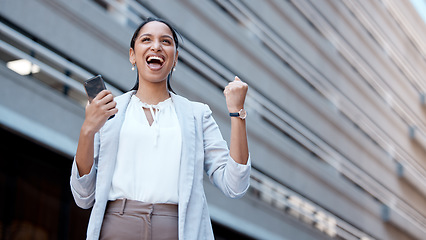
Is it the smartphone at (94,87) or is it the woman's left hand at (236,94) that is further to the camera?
the woman's left hand at (236,94)

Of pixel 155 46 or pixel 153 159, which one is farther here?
pixel 155 46

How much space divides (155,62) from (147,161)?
0.43m

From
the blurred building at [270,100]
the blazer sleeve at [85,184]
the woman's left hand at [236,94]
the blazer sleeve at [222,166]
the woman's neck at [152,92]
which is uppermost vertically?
the blurred building at [270,100]

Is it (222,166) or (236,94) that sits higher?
(236,94)

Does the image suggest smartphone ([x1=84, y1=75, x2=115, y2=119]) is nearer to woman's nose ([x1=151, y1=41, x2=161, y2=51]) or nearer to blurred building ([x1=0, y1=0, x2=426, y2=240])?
woman's nose ([x1=151, y1=41, x2=161, y2=51])

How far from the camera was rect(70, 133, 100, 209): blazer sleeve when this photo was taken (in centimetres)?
184

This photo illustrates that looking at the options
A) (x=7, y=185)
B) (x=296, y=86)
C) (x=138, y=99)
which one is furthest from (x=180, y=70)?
(x=138, y=99)

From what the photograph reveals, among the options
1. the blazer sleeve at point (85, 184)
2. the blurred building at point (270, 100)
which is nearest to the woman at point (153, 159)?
the blazer sleeve at point (85, 184)

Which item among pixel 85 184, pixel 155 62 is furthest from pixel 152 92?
pixel 85 184

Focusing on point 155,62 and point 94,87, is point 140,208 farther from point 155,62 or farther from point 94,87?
point 155,62

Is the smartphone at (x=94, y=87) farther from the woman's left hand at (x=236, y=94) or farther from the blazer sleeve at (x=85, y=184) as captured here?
the woman's left hand at (x=236, y=94)

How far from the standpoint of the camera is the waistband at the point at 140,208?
71.1 inches

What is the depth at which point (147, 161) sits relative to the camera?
1.90 metres

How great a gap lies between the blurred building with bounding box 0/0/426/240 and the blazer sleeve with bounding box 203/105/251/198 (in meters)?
6.29
